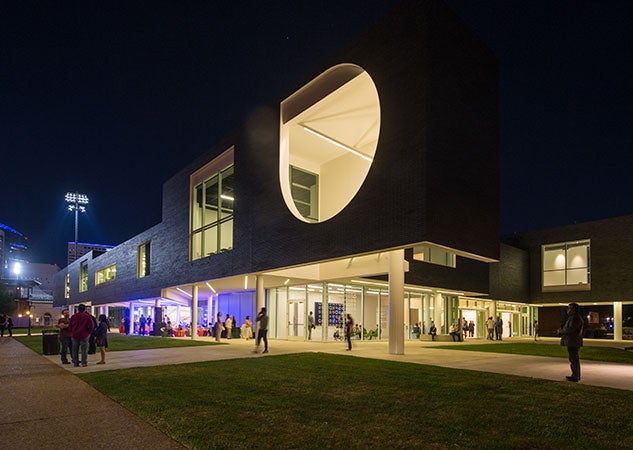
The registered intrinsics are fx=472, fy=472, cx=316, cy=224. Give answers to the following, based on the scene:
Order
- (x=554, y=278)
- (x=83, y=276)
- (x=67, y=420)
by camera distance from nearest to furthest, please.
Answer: (x=67, y=420) < (x=554, y=278) < (x=83, y=276)

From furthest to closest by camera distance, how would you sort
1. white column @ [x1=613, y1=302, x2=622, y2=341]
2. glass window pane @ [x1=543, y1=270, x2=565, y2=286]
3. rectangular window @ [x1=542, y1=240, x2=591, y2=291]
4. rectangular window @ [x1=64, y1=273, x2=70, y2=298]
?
rectangular window @ [x1=64, y1=273, x2=70, y2=298]
glass window pane @ [x1=543, y1=270, x2=565, y2=286]
rectangular window @ [x1=542, y1=240, x2=591, y2=291]
white column @ [x1=613, y1=302, x2=622, y2=341]

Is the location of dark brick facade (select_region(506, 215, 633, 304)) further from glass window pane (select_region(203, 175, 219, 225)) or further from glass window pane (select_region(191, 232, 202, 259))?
glass window pane (select_region(191, 232, 202, 259))

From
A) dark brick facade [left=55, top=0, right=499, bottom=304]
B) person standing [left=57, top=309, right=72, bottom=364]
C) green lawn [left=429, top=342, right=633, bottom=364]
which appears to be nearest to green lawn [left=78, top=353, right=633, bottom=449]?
person standing [left=57, top=309, right=72, bottom=364]

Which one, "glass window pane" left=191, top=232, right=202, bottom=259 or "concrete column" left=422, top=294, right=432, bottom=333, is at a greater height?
"glass window pane" left=191, top=232, right=202, bottom=259

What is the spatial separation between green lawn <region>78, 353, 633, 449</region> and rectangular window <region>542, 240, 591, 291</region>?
1275 inches

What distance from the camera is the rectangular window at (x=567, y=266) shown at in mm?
37562

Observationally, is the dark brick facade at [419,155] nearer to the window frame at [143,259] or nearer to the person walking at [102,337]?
the person walking at [102,337]

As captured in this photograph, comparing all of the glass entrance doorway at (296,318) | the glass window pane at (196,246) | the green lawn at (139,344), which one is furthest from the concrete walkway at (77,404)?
the glass window pane at (196,246)

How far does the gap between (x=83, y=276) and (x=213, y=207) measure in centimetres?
3748

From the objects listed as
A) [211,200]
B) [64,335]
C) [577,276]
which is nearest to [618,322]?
[577,276]

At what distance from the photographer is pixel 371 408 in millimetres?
6852

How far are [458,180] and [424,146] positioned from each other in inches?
76.8

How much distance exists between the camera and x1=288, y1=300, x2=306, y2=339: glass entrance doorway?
966 inches

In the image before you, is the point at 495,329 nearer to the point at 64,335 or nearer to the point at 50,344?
the point at 50,344
